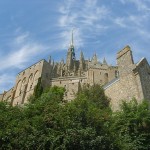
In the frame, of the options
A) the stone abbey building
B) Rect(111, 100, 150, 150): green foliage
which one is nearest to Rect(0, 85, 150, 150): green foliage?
Rect(111, 100, 150, 150): green foliage

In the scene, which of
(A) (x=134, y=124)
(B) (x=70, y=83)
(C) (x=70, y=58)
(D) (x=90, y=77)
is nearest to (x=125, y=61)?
(A) (x=134, y=124)

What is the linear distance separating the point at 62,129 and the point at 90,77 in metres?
43.5

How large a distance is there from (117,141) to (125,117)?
4082 millimetres

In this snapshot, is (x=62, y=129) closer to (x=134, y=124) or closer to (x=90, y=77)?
(x=134, y=124)

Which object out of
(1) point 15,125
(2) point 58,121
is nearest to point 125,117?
(2) point 58,121

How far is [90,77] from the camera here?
5912 cm

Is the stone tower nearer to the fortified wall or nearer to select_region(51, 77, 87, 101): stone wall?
A: the fortified wall

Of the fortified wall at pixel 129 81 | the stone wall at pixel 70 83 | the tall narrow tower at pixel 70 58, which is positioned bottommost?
the fortified wall at pixel 129 81

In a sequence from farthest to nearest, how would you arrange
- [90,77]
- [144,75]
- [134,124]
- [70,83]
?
[90,77], [70,83], [144,75], [134,124]

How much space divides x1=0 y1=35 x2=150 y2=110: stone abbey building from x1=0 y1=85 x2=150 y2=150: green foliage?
829cm

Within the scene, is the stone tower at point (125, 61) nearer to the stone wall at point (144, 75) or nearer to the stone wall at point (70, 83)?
the stone wall at point (144, 75)

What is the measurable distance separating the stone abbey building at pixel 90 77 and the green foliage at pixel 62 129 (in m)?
8.29

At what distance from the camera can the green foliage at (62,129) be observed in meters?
15.3

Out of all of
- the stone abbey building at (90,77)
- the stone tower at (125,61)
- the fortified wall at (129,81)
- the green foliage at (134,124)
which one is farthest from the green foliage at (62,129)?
the stone tower at (125,61)
